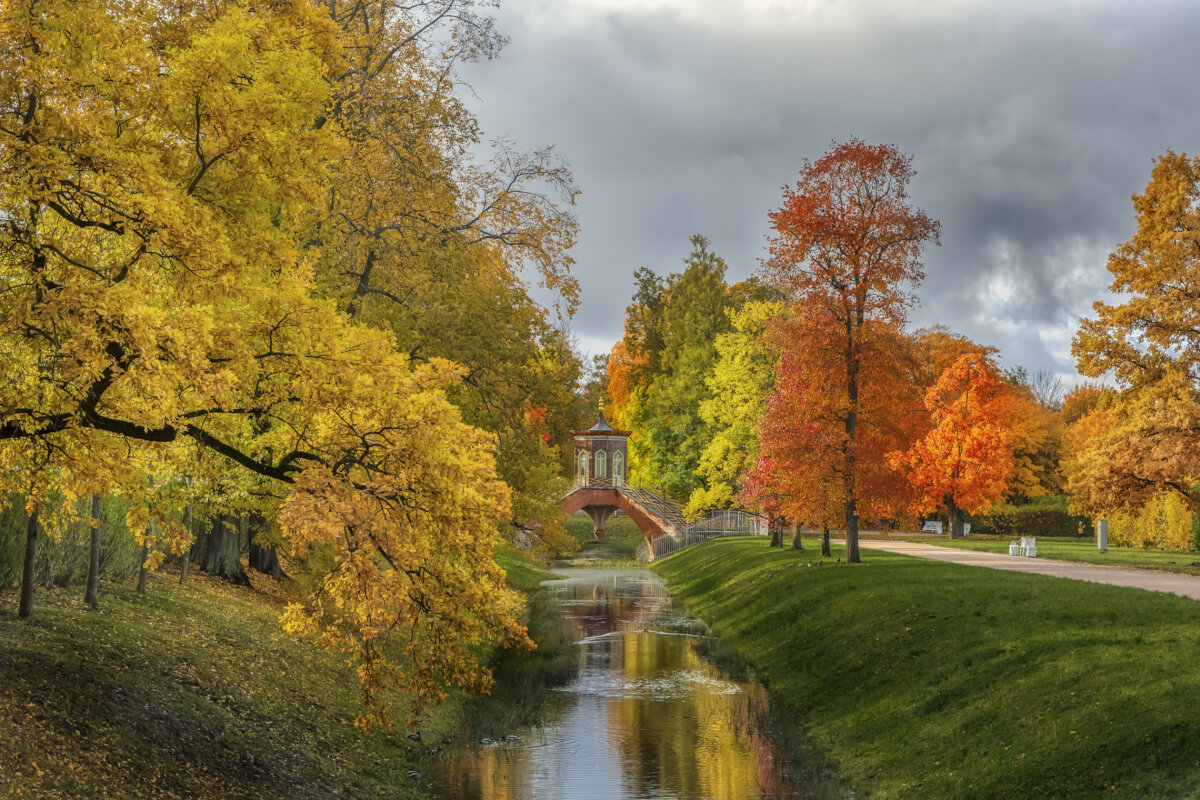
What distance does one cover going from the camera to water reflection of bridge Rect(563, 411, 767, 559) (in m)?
62.4

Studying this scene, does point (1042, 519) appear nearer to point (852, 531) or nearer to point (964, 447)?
point (964, 447)

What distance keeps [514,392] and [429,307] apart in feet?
8.63

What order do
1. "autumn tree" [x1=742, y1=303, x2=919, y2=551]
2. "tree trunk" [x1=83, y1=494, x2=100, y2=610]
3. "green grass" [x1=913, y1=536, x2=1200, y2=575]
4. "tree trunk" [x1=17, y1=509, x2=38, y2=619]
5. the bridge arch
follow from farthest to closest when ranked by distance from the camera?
the bridge arch → "autumn tree" [x1=742, y1=303, x2=919, y2=551] → "green grass" [x1=913, y1=536, x2=1200, y2=575] → "tree trunk" [x1=83, y1=494, x2=100, y2=610] → "tree trunk" [x1=17, y1=509, x2=38, y2=619]

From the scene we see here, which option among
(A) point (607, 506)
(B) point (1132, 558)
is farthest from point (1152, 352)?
(A) point (607, 506)

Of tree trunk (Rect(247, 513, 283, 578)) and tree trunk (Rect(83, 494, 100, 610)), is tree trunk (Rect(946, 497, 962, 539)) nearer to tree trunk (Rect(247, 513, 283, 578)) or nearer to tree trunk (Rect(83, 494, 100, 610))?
tree trunk (Rect(247, 513, 283, 578))

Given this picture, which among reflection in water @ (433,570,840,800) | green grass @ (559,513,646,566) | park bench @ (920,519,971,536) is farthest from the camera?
green grass @ (559,513,646,566)

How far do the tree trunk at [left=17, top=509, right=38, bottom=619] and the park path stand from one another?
19.9 metres

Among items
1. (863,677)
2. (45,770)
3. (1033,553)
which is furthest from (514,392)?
(1033,553)

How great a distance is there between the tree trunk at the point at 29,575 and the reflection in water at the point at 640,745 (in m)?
6.32

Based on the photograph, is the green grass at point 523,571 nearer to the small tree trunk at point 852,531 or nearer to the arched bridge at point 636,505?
the arched bridge at point 636,505

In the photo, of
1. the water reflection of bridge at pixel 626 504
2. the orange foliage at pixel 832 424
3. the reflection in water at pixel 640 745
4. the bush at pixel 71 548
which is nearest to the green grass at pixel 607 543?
the water reflection of bridge at pixel 626 504

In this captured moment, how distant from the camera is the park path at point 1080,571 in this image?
74.7 feet

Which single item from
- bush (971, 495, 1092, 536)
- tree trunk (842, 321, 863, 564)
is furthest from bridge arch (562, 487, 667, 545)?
tree trunk (842, 321, 863, 564)

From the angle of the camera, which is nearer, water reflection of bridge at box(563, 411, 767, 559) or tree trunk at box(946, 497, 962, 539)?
tree trunk at box(946, 497, 962, 539)
